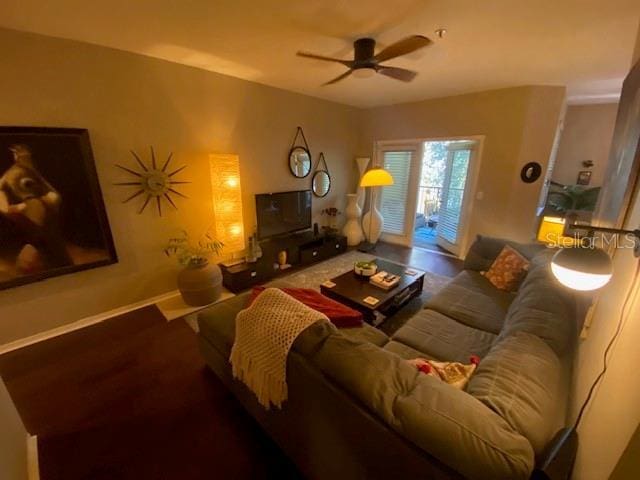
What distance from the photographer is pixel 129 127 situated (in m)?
2.54

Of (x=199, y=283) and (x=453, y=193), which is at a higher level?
(x=453, y=193)

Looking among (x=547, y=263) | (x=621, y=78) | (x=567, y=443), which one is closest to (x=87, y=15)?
(x=567, y=443)

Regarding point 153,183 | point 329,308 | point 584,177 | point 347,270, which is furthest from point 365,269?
point 584,177

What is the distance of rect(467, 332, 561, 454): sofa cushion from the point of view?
0.91m

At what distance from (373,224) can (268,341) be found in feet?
13.3

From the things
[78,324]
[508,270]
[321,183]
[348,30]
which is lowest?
[78,324]

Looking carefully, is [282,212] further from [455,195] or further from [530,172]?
[530,172]

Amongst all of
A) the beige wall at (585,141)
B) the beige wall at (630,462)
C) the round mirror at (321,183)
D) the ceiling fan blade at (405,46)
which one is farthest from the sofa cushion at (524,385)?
the beige wall at (585,141)

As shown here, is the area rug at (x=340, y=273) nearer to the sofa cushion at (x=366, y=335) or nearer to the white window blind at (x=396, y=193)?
the sofa cushion at (x=366, y=335)

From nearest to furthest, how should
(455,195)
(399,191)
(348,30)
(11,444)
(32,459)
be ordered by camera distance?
→ (11,444), (32,459), (348,30), (455,195), (399,191)

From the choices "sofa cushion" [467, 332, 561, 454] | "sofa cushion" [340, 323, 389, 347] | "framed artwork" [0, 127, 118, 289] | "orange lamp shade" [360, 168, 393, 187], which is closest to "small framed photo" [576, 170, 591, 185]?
"orange lamp shade" [360, 168, 393, 187]

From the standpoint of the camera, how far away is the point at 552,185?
4.79 m

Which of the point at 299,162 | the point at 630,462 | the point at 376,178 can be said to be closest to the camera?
the point at 630,462

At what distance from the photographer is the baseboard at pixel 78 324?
2268 mm
